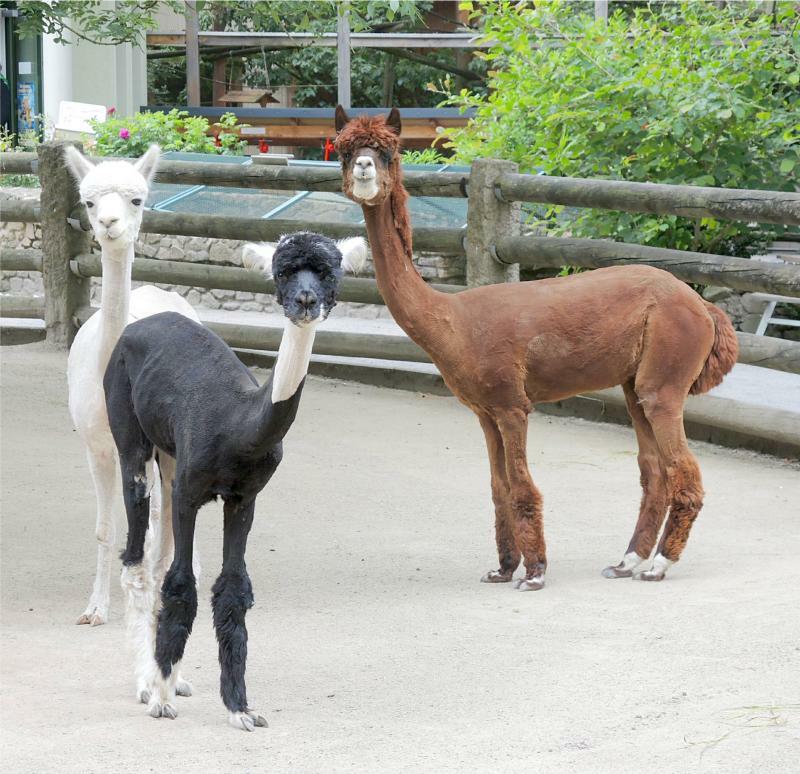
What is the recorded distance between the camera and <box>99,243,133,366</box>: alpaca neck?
434 centimetres

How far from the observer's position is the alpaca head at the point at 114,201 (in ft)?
13.8

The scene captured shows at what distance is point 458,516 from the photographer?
6.29 m

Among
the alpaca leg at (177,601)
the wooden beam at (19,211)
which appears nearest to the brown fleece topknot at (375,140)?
the alpaca leg at (177,601)

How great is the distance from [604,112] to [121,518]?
5046 millimetres

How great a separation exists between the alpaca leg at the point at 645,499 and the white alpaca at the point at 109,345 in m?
2.03

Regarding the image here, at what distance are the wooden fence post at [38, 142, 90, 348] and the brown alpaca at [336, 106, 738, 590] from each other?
598cm

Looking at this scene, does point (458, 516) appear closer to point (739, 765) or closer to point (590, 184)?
point (590, 184)

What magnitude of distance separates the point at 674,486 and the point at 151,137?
1058 cm

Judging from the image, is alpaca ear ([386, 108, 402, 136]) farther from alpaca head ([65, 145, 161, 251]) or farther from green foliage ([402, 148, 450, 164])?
green foliage ([402, 148, 450, 164])

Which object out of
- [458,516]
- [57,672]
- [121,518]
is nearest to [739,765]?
[57,672]

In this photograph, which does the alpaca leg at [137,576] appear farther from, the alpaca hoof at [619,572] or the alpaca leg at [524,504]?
the alpaca hoof at [619,572]

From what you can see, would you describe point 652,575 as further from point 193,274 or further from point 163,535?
point 193,274

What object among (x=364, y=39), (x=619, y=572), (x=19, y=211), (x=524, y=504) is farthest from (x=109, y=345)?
(x=364, y=39)

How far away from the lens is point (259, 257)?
3.36m
